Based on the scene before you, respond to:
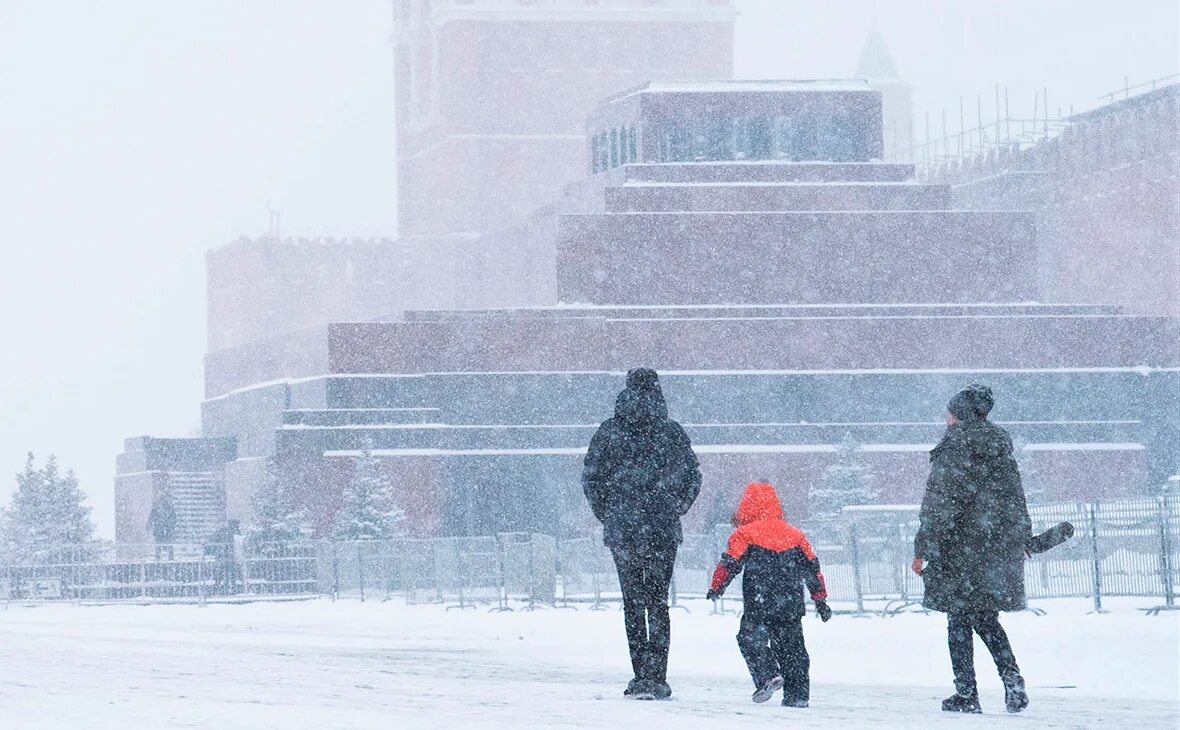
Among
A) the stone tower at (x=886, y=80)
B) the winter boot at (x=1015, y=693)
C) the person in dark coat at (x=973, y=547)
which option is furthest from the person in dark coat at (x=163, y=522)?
the stone tower at (x=886, y=80)

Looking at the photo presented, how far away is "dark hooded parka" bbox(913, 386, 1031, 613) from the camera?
1250 centimetres

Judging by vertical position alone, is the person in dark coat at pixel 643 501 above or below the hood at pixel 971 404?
below

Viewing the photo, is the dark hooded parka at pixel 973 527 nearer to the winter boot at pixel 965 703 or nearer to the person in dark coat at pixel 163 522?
the winter boot at pixel 965 703

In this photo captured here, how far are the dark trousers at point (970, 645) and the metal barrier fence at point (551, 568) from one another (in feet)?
37.1

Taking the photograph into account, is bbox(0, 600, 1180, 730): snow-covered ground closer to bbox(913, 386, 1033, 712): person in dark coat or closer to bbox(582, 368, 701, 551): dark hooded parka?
bbox(913, 386, 1033, 712): person in dark coat

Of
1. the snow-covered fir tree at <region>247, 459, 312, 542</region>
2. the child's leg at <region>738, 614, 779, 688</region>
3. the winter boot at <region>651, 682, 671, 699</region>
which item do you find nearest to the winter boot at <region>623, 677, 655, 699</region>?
the winter boot at <region>651, 682, 671, 699</region>

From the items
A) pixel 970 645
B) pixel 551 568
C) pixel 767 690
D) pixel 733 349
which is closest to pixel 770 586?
pixel 767 690

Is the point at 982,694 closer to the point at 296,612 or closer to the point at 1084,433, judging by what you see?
the point at 296,612

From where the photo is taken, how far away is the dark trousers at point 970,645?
1252 centimetres

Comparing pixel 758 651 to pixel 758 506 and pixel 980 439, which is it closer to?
pixel 758 506

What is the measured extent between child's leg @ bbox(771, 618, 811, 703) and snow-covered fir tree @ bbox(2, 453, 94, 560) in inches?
1887

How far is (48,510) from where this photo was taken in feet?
199

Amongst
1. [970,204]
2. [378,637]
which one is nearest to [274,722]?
[378,637]

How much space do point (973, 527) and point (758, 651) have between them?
147cm
